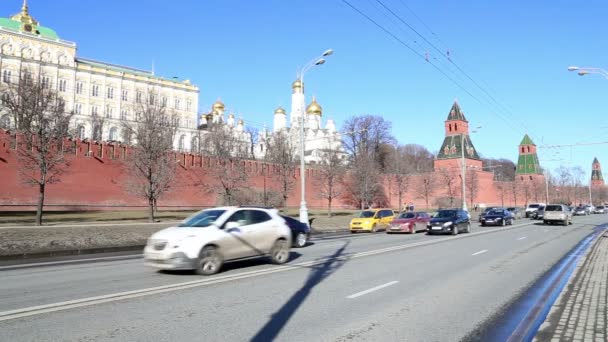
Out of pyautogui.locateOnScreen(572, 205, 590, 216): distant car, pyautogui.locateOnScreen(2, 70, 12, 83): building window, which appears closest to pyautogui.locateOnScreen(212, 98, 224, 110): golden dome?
pyautogui.locateOnScreen(2, 70, 12, 83): building window

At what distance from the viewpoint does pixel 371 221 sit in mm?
30812

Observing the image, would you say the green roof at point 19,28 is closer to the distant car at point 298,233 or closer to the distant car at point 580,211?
the distant car at point 298,233

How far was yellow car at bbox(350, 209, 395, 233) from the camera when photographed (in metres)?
30.7

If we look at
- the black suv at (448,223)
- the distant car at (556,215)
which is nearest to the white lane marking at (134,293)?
the black suv at (448,223)

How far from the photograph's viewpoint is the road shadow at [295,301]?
623 centimetres

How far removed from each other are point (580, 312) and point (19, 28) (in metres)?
114

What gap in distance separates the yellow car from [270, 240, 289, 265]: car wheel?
57.3ft

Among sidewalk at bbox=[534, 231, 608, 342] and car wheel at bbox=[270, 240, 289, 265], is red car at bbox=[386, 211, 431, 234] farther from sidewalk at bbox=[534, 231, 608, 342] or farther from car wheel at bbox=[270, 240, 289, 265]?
sidewalk at bbox=[534, 231, 608, 342]

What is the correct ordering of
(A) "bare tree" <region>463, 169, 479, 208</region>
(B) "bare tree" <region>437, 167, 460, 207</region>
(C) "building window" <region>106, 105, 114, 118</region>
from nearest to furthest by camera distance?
(B) "bare tree" <region>437, 167, 460, 207</region> → (A) "bare tree" <region>463, 169, 479, 208</region> → (C) "building window" <region>106, 105, 114, 118</region>

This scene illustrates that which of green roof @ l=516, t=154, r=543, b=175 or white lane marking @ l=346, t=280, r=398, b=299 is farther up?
green roof @ l=516, t=154, r=543, b=175

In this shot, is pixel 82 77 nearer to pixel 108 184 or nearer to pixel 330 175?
pixel 108 184

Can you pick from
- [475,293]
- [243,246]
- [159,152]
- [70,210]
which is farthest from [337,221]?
[475,293]

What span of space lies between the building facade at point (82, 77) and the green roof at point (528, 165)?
7839 cm

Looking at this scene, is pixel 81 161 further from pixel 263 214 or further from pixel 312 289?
pixel 312 289
